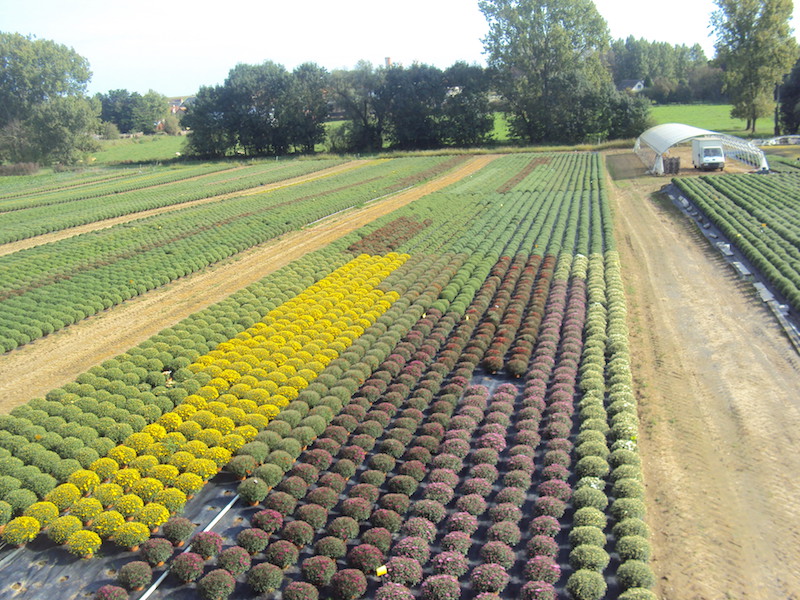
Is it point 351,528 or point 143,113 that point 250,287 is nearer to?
point 351,528

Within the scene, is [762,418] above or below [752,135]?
below

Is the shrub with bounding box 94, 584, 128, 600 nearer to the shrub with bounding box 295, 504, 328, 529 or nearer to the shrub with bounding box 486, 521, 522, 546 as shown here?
the shrub with bounding box 295, 504, 328, 529

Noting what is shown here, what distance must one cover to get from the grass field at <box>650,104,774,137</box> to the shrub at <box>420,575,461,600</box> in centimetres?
8626

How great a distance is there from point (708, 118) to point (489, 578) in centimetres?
11158

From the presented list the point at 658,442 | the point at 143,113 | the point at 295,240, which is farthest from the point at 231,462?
the point at 143,113

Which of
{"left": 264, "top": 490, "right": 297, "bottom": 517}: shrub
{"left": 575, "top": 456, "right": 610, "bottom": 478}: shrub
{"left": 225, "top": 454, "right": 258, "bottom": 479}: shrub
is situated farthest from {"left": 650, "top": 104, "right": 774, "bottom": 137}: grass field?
{"left": 264, "top": 490, "right": 297, "bottom": 517}: shrub

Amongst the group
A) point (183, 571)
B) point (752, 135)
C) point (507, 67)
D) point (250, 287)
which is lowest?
point (183, 571)

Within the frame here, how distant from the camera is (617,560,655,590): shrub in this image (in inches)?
454

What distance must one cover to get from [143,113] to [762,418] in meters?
177

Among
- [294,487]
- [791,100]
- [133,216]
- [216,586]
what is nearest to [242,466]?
[294,487]

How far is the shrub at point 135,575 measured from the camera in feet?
39.4

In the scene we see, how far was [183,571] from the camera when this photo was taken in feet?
40.0

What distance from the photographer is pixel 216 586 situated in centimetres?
1180

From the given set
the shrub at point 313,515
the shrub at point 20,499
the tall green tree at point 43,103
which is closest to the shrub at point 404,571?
the shrub at point 313,515
